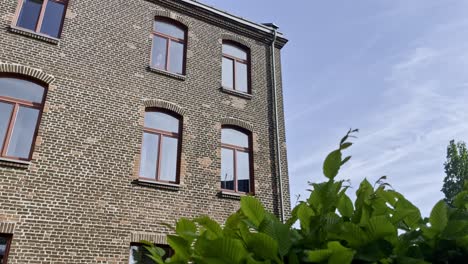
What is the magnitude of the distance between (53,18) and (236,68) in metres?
5.73

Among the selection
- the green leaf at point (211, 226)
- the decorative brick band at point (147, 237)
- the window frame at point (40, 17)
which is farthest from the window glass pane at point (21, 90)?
the green leaf at point (211, 226)

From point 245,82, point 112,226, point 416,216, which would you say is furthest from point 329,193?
point 245,82

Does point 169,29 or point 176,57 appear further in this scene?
point 169,29

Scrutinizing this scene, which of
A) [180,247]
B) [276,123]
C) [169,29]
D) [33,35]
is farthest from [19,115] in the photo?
[180,247]

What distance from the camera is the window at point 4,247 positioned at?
23.9 ft

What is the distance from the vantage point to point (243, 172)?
36.3 ft

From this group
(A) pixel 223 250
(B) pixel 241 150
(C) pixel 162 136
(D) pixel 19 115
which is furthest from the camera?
(B) pixel 241 150

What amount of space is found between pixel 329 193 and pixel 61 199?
25.9 feet

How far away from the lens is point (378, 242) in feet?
4.55

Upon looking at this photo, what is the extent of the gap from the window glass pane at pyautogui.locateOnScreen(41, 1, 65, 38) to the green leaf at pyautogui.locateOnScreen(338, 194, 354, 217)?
997 centimetres

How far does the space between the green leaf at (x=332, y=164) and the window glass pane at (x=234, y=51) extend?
1145cm

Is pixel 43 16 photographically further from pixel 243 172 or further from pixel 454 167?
pixel 454 167

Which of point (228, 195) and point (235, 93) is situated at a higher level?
point (235, 93)

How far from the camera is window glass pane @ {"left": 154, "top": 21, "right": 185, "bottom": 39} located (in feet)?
37.8
